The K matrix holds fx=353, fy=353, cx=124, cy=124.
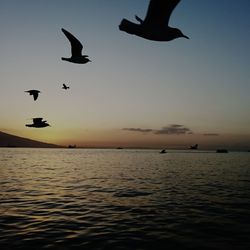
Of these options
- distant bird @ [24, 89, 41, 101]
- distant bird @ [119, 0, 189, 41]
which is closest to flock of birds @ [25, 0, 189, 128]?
distant bird @ [119, 0, 189, 41]

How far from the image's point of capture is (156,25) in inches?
361

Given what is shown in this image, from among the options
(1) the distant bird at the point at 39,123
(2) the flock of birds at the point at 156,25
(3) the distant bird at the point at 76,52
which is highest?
(3) the distant bird at the point at 76,52

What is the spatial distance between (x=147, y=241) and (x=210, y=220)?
462cm

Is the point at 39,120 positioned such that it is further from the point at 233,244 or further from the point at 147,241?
the point at 233,244

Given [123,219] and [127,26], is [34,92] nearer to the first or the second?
[123,219]

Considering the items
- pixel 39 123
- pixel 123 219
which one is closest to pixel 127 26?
pixel 123 219

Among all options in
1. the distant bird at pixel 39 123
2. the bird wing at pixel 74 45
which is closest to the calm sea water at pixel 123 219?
the distant bird at pixel 39 123

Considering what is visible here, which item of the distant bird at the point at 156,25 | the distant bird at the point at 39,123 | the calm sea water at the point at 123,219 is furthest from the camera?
the distant bird at the point at 39,123

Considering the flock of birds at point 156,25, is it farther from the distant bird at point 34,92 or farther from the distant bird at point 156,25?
the distant bird at point 34,92

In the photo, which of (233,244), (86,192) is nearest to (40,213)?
(86,192)

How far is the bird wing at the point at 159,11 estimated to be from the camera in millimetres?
8367

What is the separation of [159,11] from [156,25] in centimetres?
51

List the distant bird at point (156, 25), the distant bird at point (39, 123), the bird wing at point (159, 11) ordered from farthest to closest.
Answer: the distant bird at point (39, 123) → the distant bird at point (156, 25) → the bird wing at point (159, 11)

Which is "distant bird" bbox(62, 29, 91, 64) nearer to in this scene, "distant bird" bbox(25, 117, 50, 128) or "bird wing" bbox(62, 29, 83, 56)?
"bird wing" bbox(62, 29, 83, 56)
